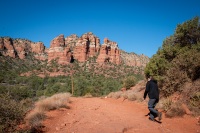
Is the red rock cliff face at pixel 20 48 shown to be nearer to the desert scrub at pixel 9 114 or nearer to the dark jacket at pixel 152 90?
the desert scrub at pixel 9 114

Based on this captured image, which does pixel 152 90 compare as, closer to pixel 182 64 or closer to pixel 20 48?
pixel 182 64

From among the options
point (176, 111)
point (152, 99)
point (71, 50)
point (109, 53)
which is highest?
point (71, 50)

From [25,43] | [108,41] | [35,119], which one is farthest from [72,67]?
[35,119]

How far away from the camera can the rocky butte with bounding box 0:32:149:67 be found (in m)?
81.8

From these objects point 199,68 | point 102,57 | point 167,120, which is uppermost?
point 102,57

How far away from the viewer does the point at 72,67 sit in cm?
7544

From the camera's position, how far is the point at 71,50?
89562 millimetres

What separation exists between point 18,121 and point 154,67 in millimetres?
11996

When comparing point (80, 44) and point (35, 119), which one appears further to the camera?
point (80, 44)

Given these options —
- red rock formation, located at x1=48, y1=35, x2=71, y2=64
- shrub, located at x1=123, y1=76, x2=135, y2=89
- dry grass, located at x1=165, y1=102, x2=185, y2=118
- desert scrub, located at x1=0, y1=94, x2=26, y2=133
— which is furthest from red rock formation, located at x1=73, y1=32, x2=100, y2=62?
desert scrub, located at x1=0, y1=94, x2=26, y2=133

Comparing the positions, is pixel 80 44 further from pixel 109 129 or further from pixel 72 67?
pixel 109 129

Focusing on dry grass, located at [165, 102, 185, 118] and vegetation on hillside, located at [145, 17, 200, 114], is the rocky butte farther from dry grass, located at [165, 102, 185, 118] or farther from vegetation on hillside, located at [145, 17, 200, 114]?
dry grass, located at [165, 102, 185, 118]

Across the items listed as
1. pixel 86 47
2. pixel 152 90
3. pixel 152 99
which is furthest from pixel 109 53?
pixel 152 99

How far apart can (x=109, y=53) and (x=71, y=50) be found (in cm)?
2081
